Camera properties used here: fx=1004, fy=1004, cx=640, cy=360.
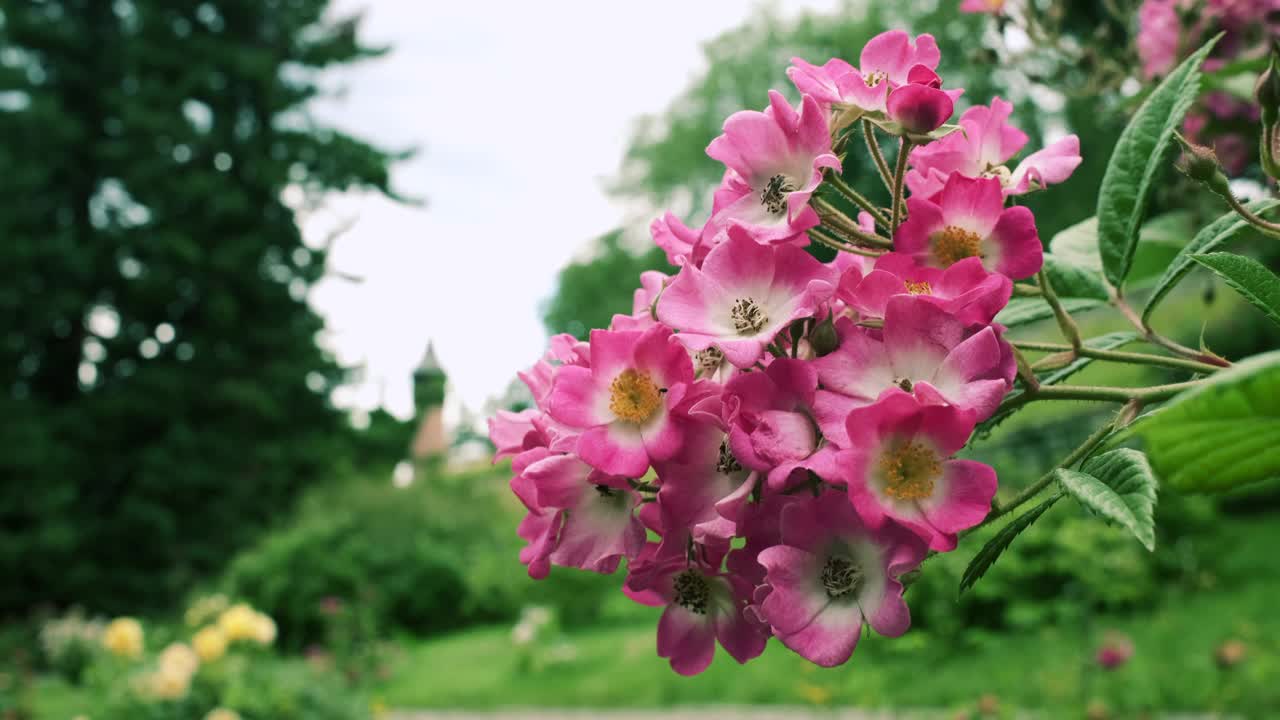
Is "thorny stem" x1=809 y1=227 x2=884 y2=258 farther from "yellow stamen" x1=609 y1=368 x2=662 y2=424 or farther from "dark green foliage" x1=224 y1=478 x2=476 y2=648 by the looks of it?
"dark green foliage" x1=224 y1=478 x2=476 y2=648

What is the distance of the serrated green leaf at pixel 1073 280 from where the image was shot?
2.24ft

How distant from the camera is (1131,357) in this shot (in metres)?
0.54

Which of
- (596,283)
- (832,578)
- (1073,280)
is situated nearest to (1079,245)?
(1073,280)

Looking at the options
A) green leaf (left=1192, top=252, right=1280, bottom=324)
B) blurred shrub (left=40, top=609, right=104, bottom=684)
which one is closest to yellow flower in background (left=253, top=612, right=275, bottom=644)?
blurred shrub (left=40, top=609, right=104, bottom=684)

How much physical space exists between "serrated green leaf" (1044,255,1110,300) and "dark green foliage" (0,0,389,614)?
476 inches

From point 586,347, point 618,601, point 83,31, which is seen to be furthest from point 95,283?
point 586,347

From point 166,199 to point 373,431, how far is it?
4.23 metres

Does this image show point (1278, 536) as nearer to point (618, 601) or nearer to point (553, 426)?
point (618, 601)

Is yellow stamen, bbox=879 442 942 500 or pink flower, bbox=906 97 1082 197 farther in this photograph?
pink flower, bbox=906 97 1082 197

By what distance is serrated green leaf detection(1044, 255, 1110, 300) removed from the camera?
2.24ft

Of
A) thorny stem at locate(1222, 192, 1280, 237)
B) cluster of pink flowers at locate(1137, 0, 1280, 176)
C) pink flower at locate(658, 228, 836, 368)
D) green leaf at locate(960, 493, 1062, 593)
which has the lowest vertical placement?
cluster of pink flowers at locate(1137, 0, 1280, 176)

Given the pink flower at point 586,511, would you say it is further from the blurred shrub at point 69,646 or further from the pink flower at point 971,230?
the blurred shrub at point 69,646

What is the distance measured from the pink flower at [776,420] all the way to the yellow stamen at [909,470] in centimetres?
3

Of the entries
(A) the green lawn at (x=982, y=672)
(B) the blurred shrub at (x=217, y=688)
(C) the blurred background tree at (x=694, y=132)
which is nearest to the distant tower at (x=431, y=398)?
(C) the blurred background tree at (x=694, y=132)
